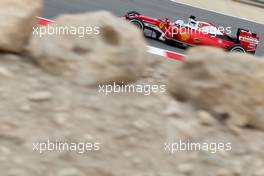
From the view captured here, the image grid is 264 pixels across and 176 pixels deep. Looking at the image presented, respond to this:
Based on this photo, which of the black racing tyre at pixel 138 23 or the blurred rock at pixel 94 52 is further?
the black racing tyre at pixel 138 23

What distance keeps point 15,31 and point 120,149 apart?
4.27 ft

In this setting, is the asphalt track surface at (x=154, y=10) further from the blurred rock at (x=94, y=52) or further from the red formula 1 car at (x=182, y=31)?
the blurred rock at (x=94, y=52)

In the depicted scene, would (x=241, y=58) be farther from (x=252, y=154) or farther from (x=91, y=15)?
(x=91, y=15)

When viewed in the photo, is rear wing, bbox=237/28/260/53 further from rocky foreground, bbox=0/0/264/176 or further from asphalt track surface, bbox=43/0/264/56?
rocky foreground, bbox=0/0/264/176

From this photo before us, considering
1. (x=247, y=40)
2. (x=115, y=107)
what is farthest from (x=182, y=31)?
(x=115, y=107)

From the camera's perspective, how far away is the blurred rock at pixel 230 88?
3.91 meters

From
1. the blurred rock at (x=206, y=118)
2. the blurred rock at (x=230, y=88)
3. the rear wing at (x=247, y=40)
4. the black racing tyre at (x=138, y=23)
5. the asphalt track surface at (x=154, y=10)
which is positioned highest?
the blurred rock at (x=230, y=88)

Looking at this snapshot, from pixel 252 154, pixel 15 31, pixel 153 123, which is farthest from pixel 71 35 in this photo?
pixel 252 154

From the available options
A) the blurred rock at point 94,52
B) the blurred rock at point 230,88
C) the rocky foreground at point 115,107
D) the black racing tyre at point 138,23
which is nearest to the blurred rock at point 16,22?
the rocky foreground at point 115,107

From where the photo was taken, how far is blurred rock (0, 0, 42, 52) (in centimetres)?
400

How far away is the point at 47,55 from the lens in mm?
3996

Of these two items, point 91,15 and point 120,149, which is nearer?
point 120,149

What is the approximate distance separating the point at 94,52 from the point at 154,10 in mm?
10488

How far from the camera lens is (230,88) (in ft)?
12.8
